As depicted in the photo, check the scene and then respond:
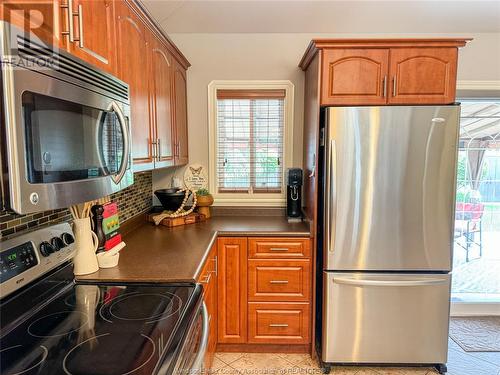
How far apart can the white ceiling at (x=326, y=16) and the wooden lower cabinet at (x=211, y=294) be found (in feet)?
5.35

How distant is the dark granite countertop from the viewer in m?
1.43

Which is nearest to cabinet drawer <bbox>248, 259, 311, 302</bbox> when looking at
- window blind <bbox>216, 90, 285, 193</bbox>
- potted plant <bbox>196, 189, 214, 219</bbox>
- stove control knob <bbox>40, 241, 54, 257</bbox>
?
potted plant <bbox>196, 189, 214, 219</bbox>

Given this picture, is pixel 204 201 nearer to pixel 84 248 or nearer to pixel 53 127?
pixel 84 248

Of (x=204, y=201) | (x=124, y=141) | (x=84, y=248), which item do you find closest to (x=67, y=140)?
(x=124, y=141)

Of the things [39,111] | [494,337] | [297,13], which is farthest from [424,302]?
[39,111]

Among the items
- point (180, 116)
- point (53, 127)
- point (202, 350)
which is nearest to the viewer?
point (53, 127)

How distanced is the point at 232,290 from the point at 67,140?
1.64 m

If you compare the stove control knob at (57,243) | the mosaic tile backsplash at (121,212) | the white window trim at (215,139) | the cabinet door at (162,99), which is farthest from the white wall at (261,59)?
the stove control knob at (57,243)

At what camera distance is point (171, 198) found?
2.51 m

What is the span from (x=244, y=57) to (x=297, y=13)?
559 millimetres

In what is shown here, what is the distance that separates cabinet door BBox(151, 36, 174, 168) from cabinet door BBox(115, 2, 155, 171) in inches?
4.1

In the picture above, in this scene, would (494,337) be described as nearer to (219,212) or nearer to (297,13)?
(219,212)

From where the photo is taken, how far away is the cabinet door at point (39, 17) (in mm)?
756

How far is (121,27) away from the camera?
1.44 meters
